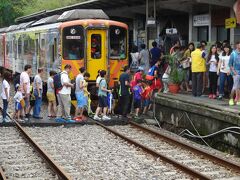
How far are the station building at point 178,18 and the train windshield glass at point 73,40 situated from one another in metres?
2.43

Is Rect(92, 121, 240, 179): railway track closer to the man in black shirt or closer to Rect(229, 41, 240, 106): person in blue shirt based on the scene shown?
the man in black shirt

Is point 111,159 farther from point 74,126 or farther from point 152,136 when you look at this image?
point 74,126

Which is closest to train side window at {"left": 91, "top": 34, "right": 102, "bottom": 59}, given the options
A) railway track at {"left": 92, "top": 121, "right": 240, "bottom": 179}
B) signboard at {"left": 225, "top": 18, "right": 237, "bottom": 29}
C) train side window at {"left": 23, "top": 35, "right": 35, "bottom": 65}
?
railway track at {"left": 92, "top": 121, "right": 240, "bottom": 179}

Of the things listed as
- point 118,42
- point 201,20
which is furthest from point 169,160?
point 201,20

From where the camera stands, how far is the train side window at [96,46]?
19016 mm

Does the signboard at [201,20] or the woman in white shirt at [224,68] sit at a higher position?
the signboard at [201,20]

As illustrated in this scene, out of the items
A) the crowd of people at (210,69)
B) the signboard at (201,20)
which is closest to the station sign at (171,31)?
the signboard at (201,20)

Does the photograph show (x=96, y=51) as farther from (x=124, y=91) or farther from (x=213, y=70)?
(x=213, y=70)

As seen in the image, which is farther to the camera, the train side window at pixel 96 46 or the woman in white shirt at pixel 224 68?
the train side window at pixel 96 46

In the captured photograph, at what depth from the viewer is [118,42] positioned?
1947 centimetres

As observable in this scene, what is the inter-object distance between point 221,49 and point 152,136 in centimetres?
341

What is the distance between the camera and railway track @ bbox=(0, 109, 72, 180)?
995cm

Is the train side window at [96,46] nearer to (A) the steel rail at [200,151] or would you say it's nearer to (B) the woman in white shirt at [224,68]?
(A) the steel rail at [200,151]

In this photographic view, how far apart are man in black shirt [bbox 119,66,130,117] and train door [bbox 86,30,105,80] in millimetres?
1949
